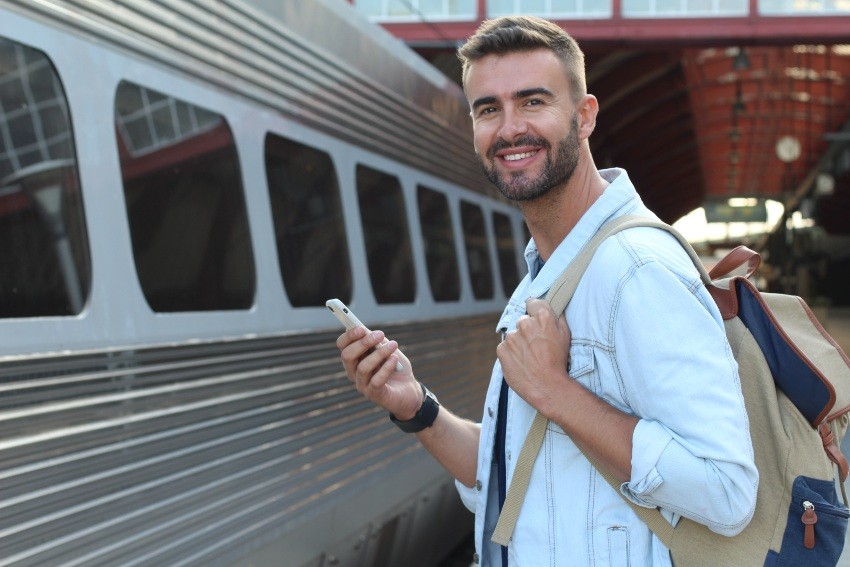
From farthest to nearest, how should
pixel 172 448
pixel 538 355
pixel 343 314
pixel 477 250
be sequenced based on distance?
pixel 477 250, pixel 172 448, pixel 343 314, pixel 538 355

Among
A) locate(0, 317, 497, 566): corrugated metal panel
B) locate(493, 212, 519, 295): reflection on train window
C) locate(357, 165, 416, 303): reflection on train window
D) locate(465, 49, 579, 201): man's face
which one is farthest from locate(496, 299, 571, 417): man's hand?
locate(493, 212, 519, 295): reflection on train window

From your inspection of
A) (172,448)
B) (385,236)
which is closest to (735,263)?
(172,448)

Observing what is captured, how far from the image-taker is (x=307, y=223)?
15.7 ft

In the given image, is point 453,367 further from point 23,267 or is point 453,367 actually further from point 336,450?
point 23,267

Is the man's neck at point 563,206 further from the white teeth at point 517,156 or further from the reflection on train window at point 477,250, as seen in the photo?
the reflection on train window at point 477,250

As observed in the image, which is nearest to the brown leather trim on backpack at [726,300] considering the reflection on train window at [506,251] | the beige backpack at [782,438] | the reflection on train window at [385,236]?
the beige backpack at [782,438]

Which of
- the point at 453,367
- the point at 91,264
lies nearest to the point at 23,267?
the point at 91,264

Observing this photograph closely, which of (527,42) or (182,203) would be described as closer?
(527,42)

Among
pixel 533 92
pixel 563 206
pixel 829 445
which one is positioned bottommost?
pixel 829 445

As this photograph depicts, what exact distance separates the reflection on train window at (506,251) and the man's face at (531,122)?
21.3 ft

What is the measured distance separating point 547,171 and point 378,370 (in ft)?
1.74

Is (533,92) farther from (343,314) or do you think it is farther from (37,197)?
(37,197)

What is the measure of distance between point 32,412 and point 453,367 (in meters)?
4.21

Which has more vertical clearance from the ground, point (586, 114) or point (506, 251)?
point (586, 114)
